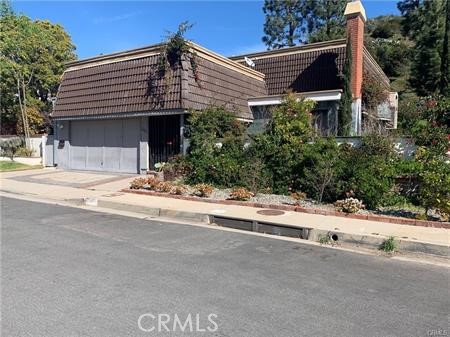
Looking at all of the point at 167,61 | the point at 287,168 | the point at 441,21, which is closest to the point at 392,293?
the point at 287,168

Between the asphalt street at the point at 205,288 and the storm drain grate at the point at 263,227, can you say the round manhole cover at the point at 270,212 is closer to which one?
the storm drain grate at the point at 263,227

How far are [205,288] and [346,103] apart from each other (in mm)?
13255

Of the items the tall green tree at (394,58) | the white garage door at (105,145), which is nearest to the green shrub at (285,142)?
the white garage door at (105,145)

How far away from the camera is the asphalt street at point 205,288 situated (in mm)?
3816

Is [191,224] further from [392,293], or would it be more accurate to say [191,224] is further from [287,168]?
[392,293]

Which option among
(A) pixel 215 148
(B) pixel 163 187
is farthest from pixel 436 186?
(B) pixel 163 187

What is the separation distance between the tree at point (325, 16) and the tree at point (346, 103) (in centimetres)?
3002

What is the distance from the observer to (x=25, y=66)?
28.2 meters

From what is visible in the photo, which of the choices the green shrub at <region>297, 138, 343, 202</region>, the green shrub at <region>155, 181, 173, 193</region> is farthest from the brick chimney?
the green shrub at <region>155, 181, 173, 193</region>

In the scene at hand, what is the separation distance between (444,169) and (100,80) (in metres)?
14.5

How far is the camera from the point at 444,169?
8234mm

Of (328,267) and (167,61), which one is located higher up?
(167,61)

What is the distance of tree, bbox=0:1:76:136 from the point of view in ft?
90.9

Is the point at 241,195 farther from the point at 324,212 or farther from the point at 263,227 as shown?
the point at 324,212
